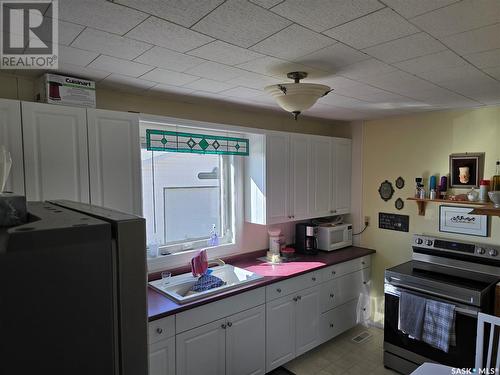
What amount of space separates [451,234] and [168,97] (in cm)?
279

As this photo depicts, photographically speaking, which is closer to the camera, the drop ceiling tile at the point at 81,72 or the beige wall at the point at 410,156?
the drop ceiling tile at the point at 81,72

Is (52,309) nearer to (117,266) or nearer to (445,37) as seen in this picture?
(117,266)

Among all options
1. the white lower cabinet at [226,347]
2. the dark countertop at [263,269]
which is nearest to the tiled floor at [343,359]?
the white lower cabinet at [226,347]

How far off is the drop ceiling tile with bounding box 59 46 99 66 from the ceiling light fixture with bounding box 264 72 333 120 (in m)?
0.90

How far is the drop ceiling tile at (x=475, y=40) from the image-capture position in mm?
1302

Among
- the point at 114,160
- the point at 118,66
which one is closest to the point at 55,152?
the point at 114,160

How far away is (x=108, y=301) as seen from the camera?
468mm

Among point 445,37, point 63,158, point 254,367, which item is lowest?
point 254,367

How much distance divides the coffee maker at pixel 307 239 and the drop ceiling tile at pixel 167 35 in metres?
2.38

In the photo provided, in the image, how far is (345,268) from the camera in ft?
10.9

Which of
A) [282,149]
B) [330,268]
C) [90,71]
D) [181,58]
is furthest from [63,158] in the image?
[330,268]

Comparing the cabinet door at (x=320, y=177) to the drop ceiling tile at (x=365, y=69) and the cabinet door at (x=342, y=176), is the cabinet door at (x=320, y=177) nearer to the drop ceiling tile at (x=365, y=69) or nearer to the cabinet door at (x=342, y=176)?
the cabinet door at (x=342, y=176)

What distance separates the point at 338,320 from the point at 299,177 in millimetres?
1496

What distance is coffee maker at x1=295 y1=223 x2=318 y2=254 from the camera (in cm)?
341
